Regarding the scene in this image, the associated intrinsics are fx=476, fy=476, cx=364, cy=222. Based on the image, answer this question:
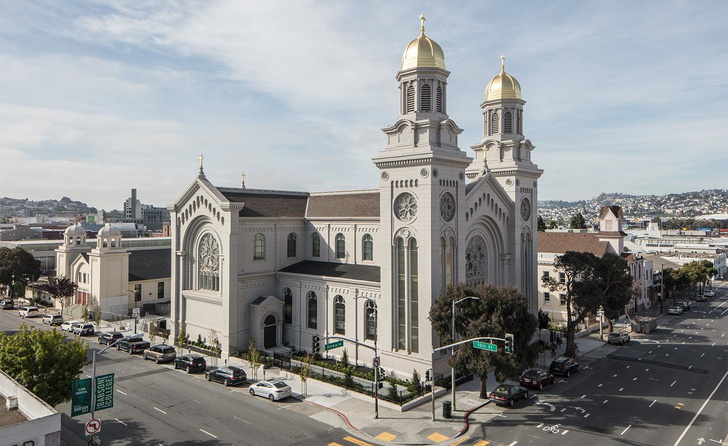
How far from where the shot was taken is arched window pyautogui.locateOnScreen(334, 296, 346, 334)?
4409cm

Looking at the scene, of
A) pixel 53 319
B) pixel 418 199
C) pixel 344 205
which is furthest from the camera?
pixel 53 319

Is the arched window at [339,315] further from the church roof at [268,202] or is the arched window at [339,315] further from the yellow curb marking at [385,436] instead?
the yellow curb marking at [385,436]

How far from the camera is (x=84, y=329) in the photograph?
5438 cm

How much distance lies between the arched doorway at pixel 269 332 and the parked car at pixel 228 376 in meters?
8.82

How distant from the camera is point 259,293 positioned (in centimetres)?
4800

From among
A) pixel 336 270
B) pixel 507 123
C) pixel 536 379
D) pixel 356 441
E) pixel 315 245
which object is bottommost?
pixel 356 441

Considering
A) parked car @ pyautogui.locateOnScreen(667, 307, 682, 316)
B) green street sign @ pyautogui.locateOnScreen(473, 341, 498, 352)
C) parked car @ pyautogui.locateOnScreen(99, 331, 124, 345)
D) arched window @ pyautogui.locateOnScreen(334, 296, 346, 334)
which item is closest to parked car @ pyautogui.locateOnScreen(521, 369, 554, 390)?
green street sign @ pyautogui.locateOnScreen(473, 341, 498, 352)

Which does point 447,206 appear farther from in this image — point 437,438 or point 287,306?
point 287,306

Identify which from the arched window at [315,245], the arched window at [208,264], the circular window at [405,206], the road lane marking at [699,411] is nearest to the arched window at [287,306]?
the arched window at [315,245]

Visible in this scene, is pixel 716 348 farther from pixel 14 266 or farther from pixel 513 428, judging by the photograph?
pixel 14 266

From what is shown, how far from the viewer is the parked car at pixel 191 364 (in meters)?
40.3

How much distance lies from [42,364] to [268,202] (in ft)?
91.6

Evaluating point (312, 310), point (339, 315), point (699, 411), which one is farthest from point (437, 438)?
point (312, 310)

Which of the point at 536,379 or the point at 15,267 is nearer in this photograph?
the point at 536,379
